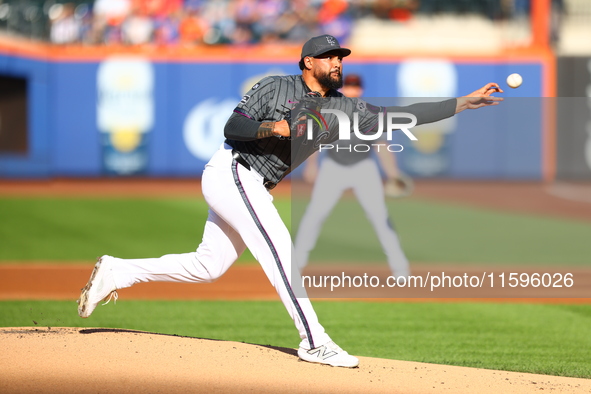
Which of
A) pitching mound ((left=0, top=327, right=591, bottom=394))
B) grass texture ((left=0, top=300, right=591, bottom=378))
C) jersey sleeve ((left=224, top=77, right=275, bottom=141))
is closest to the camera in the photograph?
pitching mound ((left=0, top=327, right=591, bottom=394))

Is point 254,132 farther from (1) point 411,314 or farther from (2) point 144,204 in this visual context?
(2) point 144,204

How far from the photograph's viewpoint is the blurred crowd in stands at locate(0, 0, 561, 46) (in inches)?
883

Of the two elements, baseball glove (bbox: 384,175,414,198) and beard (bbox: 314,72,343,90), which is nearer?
beard (bbox: 314,72,343,90)

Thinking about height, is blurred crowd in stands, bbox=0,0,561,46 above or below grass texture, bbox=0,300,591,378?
above

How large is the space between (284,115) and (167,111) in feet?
58.2

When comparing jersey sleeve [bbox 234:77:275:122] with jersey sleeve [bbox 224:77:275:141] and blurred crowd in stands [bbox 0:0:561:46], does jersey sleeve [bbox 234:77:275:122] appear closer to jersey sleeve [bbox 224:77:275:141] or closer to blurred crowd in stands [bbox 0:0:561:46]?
jersey sleeve [bbox 224:77:275:141]

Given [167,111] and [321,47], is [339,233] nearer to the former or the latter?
[321,47]

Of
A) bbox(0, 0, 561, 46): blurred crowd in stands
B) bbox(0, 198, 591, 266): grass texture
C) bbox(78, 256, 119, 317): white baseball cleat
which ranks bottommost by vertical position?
bbox(0, 198, 591, 266): grass texture

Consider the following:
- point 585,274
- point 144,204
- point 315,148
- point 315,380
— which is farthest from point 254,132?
point 144,204

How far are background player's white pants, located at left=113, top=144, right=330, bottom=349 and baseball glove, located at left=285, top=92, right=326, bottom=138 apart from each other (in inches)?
16.4

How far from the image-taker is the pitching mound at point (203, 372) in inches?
172

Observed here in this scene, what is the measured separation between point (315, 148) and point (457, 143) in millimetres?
16450

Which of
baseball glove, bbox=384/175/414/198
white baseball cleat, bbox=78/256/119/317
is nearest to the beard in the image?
white baseball cleat, bbox=78/256/119/317

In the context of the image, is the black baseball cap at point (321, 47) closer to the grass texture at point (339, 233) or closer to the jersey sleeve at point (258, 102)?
the jersey sleeve at point (258, 102)
